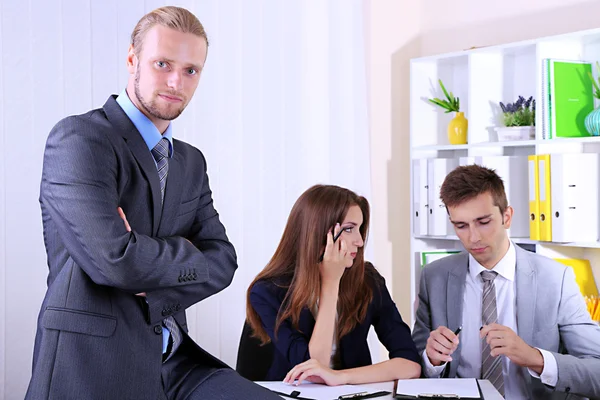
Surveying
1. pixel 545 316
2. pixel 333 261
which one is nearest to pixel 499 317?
pixel 545 316

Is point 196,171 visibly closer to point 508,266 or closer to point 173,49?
point 173,49

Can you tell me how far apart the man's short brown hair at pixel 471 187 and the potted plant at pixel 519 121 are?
1026mm

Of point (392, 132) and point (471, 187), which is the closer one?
point (471, 187)

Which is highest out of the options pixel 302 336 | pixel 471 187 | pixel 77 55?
pixel 77 55

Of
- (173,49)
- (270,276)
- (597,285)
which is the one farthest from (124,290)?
(597,285)

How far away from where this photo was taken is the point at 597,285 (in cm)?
355

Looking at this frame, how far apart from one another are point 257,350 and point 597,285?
1.78 meters

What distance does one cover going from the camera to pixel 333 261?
8.38ft

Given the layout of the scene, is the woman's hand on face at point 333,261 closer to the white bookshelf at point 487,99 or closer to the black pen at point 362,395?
the black pen at point 362,395

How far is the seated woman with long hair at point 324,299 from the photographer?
2500mm

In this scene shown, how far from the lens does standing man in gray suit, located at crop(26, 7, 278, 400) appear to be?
167 centimetres

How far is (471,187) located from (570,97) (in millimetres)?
1106

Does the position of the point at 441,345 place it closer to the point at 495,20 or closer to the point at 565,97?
the point at 565,97

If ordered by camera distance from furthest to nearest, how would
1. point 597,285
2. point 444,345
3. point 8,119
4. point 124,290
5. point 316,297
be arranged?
Answer: point 597,285 < point 8,119 < point 316,297 < point 444,345 < point 124,290
